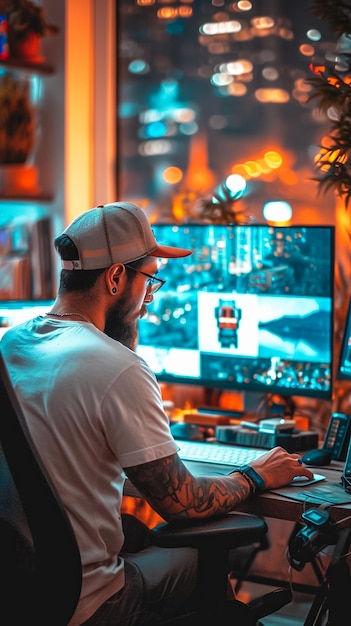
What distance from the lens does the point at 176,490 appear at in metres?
1.90

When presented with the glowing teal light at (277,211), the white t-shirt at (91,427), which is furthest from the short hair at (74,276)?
the glowing teal light at (277,211)

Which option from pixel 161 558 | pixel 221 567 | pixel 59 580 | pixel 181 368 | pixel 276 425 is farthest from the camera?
pixel 181 368

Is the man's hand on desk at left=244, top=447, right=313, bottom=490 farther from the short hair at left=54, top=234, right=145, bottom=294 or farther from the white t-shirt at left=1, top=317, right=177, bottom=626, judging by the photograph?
the short hair at left=54, top=234, right=145, bottom=294

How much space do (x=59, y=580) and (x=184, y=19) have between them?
2270 millimetres

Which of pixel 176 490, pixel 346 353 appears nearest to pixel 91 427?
pixel 176 490

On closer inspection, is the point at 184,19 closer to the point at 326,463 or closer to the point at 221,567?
the point at 326,463

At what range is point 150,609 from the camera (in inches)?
78.8

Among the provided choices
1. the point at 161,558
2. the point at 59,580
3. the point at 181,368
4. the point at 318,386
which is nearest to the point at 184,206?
the point at 181,368

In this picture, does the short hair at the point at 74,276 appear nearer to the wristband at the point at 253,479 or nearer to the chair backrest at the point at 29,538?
the chair backrest at the point at 29,538

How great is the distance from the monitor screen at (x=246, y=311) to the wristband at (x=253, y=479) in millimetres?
677

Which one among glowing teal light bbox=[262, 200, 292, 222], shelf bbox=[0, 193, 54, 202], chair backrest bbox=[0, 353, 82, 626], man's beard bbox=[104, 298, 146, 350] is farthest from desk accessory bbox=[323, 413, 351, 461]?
shelf bbox=[0, 193, 54, 202]

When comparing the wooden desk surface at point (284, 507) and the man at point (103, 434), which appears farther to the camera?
the wooden desk surface at point (284, 507)

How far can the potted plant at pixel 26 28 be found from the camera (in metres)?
3.47

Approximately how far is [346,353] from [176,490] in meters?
0.98
